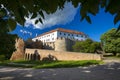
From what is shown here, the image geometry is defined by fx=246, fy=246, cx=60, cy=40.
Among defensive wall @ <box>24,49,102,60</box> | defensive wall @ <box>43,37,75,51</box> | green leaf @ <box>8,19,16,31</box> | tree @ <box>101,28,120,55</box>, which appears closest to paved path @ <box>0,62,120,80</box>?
green leaf @ <box>8,19,16,31</box>

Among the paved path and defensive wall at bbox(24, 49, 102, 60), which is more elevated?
defensive wall at bbox(24, 49, 102, 60)

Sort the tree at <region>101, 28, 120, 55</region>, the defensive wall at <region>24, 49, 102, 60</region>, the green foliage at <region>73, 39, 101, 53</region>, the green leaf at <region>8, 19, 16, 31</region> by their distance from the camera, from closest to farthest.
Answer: the green leaf at <region>8, 19, 16, 31</region>, the defensive wall at <region>24, 49, 102, 60</region>, the tree at <region>101, 28, 120, 55</region>, the green foliage at <region>73, 39, 101, 53</region>

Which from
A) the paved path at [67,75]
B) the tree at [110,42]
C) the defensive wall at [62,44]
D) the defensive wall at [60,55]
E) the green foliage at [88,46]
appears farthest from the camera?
the defensive wall at [62,44]

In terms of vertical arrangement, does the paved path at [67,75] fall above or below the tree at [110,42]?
below

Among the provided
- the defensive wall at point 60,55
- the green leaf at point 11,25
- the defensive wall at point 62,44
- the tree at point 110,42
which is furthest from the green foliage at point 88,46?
the green leaf at point 11,25

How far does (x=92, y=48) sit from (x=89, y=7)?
51.5 meters

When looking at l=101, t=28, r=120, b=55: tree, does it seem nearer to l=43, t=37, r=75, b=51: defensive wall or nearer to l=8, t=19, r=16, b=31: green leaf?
l=43, t=37, r=75, b=51: defensive wall

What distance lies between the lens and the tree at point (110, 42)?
158ft

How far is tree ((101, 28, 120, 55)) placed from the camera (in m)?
48.2

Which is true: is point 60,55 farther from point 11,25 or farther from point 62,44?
point 11,25

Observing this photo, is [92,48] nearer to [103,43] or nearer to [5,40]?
[103,43]

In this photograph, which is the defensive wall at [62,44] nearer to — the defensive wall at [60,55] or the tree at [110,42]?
the tree at [110,42]

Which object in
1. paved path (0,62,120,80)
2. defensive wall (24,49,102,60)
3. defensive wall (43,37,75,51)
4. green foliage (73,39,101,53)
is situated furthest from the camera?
defensive wall (43,37,75,51)

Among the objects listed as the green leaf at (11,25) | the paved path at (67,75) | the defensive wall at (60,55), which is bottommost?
the paved path at (67,75)
